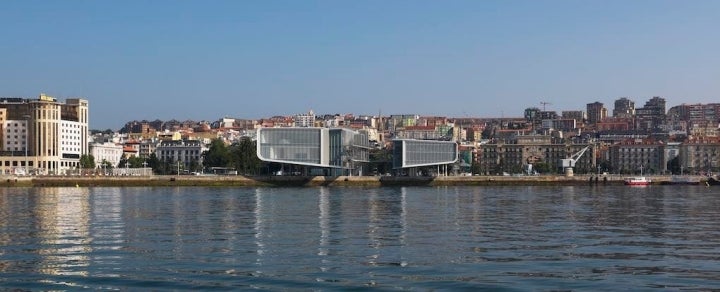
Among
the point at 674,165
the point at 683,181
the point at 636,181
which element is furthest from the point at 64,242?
the point at 674,165

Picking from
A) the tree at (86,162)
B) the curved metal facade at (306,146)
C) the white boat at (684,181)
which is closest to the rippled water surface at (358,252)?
the curved metal facade at (306,146)

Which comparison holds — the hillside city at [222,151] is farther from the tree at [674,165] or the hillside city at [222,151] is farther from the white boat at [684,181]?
the white boat at [684,181]

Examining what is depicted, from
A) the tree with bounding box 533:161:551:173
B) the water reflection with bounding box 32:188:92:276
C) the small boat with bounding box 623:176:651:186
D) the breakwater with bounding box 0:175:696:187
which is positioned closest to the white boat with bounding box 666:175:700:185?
the small boat with bounding box 623:176:651:186

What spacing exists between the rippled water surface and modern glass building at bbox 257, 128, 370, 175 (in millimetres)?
66466

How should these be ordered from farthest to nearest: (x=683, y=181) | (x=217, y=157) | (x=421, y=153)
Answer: (x=217, y=157)
(x=421, y=153)
(x=683, y=181)

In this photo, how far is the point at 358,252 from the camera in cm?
2283

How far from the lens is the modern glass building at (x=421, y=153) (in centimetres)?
11210

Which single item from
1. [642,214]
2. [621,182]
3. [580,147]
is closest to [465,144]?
[580,147]

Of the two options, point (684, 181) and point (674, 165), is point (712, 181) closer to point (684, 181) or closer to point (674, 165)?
point (684, 181)

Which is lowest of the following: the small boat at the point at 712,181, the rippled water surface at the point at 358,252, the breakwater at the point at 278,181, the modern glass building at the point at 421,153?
the small boat at the point at 712,181

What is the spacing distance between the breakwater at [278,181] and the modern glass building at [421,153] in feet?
24.5

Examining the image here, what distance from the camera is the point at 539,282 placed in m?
18.0

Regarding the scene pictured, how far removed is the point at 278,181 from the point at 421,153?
856 inches

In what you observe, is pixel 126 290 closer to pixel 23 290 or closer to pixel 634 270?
pixel 23 290
